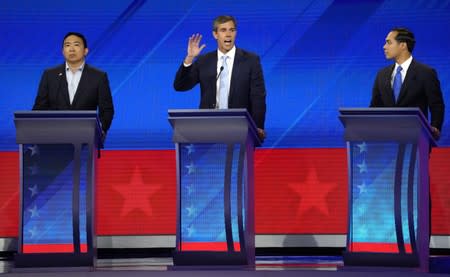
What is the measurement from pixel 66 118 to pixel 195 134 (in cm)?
63

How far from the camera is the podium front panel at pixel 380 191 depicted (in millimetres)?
4195

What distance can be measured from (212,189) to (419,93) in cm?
128

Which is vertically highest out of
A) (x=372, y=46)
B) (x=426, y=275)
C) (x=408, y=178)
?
(x=372, y=46)

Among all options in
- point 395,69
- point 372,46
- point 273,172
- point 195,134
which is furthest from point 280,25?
point 195,134

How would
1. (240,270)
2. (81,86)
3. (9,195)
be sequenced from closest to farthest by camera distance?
(240,270), (81,86), (9,195)

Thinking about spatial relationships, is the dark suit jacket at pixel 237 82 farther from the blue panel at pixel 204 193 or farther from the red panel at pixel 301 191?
the red panel at pixel 301 191

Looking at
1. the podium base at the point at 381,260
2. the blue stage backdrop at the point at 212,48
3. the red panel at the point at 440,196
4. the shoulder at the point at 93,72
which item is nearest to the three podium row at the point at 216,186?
the podium base at the point at 381,260

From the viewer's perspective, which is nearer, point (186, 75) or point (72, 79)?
point (186, 75)

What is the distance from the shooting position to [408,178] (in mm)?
4203

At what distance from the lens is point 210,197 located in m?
4.32

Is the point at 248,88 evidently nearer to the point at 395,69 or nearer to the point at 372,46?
the point at 395,69

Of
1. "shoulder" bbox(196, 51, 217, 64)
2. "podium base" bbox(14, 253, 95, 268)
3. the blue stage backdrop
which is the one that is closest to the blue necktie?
"shoulder" bbox(196, 51, 217, 64)

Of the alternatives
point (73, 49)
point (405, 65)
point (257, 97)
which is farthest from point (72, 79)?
point (405, 65)

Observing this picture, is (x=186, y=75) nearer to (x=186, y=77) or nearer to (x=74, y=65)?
(x=186, y=77)
